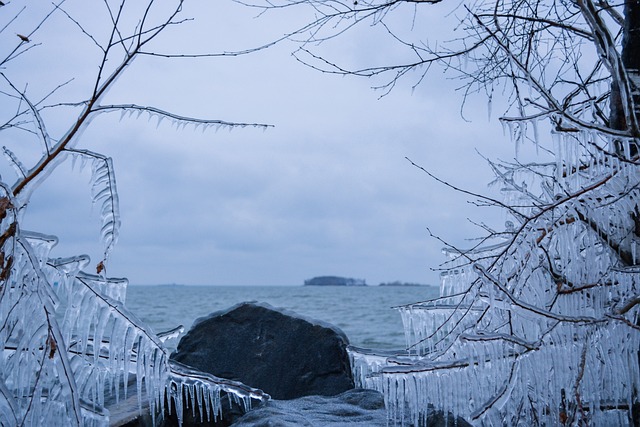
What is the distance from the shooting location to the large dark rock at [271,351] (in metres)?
5.94

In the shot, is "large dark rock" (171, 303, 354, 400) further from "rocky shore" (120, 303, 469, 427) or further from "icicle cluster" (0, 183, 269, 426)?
"icicle cluster" (0, 183, 269, 426)

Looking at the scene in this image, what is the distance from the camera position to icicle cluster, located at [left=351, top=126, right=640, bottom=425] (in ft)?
10.5

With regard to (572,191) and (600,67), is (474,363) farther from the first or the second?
(600,67)

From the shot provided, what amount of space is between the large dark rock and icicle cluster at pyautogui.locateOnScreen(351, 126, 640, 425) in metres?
2.43

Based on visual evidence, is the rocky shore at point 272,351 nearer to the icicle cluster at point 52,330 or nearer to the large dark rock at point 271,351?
the large dark rock at point 271,351

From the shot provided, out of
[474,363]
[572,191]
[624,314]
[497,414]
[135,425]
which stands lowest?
[135,425]

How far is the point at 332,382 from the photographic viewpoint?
588 cm

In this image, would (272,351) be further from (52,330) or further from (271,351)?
(52,330)

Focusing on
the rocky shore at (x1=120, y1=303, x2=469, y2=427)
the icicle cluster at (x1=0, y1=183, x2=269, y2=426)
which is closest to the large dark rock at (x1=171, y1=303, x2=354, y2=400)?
the rocky shore at (x1=120, y1=303, x2=469, y2=427)

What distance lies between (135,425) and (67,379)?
259 cm

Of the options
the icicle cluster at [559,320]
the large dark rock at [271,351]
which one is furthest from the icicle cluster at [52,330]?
the large dark rock at [271,351]

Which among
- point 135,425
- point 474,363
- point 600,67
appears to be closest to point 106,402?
point 135,425

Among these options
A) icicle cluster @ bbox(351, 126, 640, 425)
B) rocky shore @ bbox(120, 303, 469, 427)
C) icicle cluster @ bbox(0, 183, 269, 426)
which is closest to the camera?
icicle cluster @ bbox(0, 183, 269, 426)

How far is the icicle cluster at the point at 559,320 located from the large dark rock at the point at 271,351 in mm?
2429
